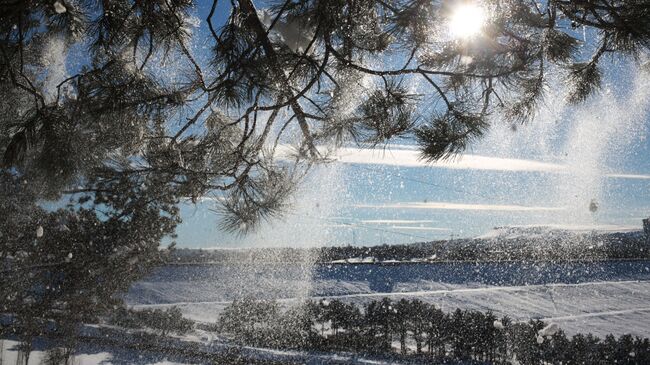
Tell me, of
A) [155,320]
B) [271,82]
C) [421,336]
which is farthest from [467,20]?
[155,320]

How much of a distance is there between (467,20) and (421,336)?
6.51 ft

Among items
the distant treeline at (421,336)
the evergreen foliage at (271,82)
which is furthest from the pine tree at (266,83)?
the distant treeline at (421,336)

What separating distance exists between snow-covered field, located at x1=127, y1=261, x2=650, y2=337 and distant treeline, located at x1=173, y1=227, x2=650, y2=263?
0.29ft

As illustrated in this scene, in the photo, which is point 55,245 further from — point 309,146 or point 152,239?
point 309,146

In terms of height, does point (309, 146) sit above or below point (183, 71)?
below

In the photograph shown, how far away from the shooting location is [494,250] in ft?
9.88

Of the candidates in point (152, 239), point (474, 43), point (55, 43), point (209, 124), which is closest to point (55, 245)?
point (152, 239)

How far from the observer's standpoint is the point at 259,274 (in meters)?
3.33

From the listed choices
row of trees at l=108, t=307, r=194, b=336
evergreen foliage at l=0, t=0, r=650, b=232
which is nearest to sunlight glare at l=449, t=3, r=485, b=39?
evergreen foliage at l=0, t=0, r=650, b=232

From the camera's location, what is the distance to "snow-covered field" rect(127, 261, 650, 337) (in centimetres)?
275

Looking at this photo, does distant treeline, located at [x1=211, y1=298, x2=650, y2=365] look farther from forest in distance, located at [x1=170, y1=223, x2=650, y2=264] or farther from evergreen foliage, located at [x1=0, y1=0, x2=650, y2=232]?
evergreen foliage, located at [x1=0, y1=0, x2=650, y2=232]

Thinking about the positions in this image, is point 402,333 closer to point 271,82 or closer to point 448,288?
point 448,288

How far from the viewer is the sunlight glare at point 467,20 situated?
0.88 m

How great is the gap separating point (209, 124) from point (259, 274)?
206 cm
